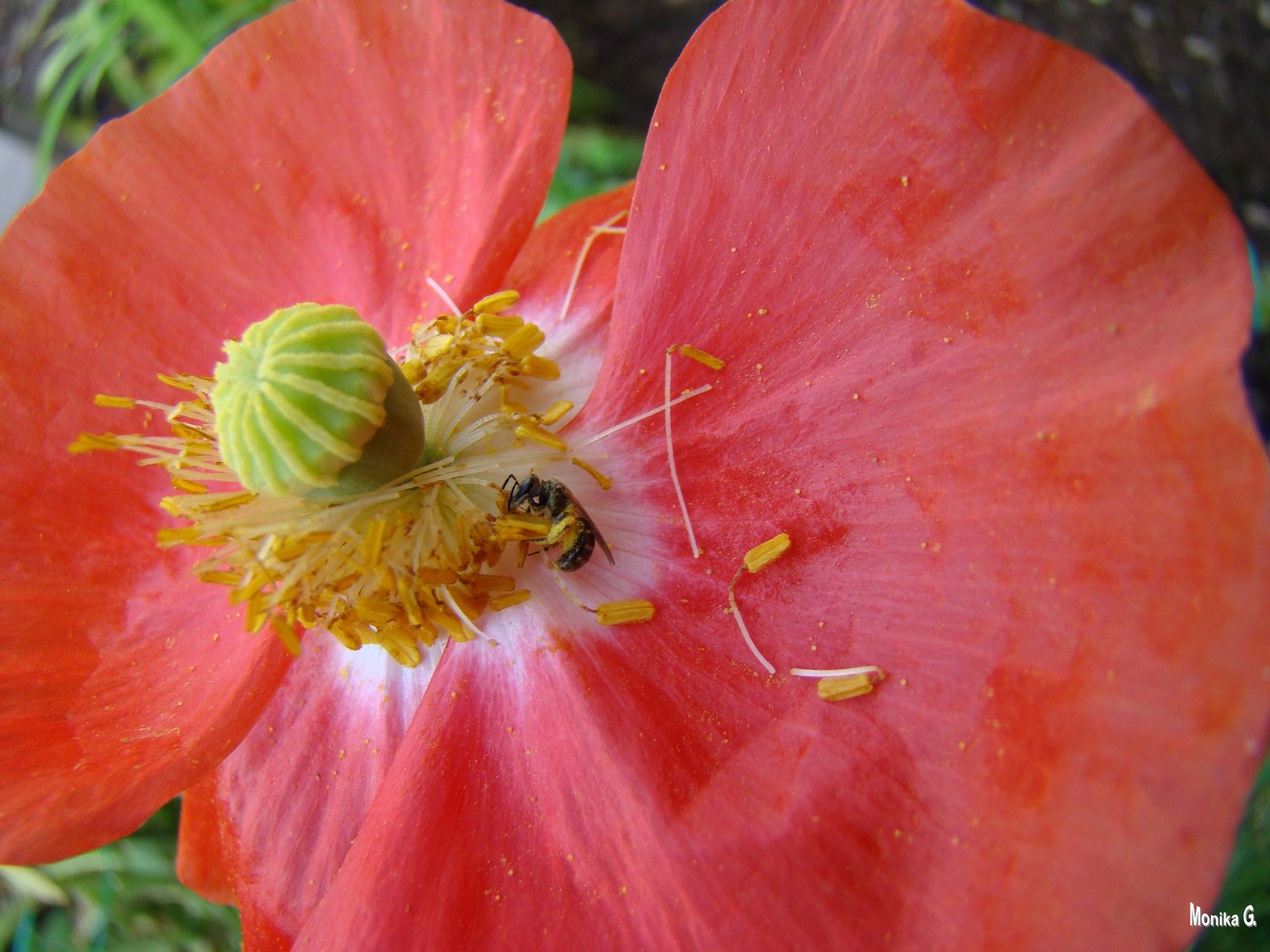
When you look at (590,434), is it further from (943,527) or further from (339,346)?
(943,527)

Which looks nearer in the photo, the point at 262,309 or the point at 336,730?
the point at 336,730

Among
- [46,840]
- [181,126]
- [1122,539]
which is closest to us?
[1122,539]

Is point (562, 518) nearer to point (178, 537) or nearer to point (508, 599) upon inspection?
point (508, 599)

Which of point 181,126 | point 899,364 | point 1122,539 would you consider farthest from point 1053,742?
point 181,126

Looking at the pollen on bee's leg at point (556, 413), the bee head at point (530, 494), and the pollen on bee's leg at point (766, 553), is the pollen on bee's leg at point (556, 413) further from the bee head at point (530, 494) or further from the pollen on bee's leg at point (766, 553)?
the pollen on bee's leg at point (766, 553)

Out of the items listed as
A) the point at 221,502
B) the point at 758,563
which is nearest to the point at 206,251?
the point at 221,502

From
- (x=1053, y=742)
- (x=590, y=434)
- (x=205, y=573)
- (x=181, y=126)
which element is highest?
(x=181, y=126)

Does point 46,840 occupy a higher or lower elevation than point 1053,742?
higher
